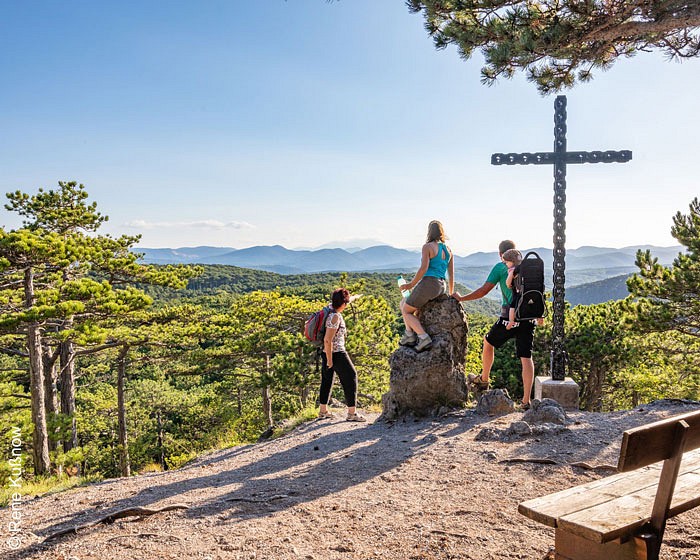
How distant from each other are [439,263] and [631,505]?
12.9ft

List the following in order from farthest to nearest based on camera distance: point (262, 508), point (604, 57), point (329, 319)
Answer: point (329, 319) → point (604, 57) → point (262, 508)

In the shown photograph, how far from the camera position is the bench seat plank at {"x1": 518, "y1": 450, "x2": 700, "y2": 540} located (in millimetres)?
2223

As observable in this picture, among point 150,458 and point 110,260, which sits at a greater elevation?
point 110,260

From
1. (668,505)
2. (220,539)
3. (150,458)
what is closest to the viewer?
(668,505)

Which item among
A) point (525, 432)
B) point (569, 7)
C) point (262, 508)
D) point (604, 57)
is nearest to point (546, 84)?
point (604, 57)

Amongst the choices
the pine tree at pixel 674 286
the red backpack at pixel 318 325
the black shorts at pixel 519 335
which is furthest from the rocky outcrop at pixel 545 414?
the pine tree at pixel 674 286

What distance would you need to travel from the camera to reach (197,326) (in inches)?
597

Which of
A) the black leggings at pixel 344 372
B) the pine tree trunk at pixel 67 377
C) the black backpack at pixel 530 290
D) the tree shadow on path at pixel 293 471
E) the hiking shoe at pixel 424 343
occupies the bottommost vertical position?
the pine tree trunk at pixel 67 377

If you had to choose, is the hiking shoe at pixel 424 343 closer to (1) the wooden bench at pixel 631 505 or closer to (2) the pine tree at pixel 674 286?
(1) the wooden bench at pixel 631 505

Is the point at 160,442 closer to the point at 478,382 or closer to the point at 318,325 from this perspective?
the point at 318,325

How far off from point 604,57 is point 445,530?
5.78 meters

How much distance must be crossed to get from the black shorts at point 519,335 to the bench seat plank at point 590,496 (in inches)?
116

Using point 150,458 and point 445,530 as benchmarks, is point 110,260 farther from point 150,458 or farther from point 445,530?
point 150,458

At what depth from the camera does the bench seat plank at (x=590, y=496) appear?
2223 millimetres
